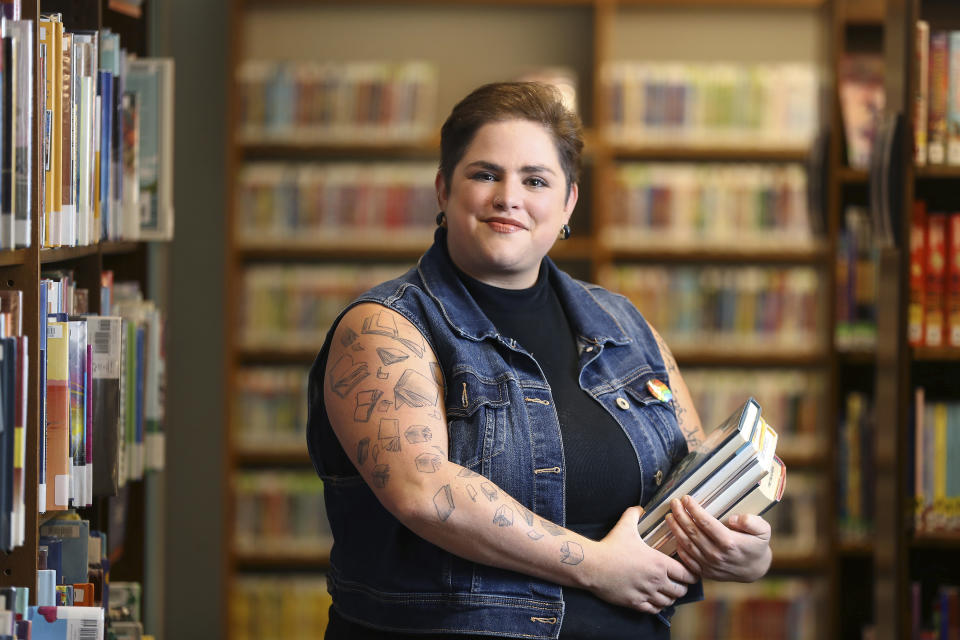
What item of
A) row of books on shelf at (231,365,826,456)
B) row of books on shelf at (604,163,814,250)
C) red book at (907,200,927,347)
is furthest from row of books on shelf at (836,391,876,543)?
red book at (907,200,927,347)

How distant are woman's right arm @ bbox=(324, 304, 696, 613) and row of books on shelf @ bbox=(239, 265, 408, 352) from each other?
97.1 inches

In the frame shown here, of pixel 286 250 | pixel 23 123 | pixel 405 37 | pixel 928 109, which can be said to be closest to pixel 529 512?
pixel 23 123

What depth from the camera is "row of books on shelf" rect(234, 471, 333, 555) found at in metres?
4.18

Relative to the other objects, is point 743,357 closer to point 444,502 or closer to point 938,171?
point 938,171

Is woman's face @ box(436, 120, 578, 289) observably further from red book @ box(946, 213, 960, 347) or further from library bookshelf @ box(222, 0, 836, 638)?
library bookshelf @ box(222, 0, 836, 638)

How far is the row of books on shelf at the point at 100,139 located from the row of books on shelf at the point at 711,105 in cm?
211

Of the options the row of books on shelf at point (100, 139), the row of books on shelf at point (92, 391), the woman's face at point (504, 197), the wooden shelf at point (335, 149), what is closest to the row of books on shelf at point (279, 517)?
the wooden shelf at point (335, 149)

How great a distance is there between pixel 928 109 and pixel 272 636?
9.63 feet

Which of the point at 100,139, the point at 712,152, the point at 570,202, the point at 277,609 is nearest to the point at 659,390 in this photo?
the point at 570,202

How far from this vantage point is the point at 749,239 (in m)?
4.17

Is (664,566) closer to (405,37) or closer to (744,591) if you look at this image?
(744,591)

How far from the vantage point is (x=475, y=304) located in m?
1.81

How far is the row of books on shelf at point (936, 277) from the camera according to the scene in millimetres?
2812

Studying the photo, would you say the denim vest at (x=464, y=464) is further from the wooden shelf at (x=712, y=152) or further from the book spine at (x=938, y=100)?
the wooden shelf at (x=712, y=152)
